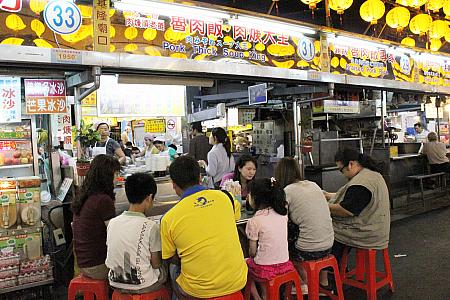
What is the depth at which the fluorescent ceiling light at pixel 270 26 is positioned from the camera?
4.70 metres

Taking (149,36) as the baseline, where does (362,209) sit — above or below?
below

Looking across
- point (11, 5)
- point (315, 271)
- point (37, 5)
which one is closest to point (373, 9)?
point (315, 271)

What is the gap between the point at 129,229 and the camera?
8.51 ft

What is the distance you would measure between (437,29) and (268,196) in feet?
23.8

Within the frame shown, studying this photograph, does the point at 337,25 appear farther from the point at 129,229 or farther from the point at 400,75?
the point at 129,229

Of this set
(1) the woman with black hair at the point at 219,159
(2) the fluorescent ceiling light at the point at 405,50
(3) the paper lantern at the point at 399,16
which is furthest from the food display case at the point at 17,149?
(3) the paper lantern at the point at 399,16

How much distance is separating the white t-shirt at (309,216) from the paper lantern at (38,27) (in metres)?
2.63

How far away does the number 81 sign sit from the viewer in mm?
5324

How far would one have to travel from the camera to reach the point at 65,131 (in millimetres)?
6430

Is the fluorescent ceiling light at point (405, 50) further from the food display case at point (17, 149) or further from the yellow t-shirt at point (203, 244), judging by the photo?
the food display case at point (17, 149)

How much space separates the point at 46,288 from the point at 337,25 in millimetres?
10924

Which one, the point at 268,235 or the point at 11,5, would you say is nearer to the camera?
the point at 268,235

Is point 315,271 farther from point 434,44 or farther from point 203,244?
point 434,44

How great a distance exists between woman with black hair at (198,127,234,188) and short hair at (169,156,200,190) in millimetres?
2880
